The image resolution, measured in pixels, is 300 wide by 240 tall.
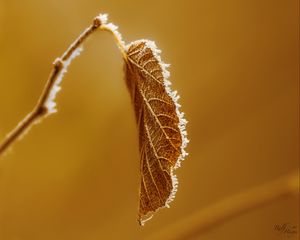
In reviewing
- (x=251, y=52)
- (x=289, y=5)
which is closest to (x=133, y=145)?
(x=251, y=52)

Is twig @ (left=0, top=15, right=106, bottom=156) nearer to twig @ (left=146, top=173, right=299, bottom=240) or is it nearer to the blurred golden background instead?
twig @ (left=146, top=173, right=299, bottom=240)

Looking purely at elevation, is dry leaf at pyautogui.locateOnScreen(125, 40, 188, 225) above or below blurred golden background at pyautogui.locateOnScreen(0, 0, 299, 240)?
below

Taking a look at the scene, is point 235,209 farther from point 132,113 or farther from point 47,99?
point 132,113

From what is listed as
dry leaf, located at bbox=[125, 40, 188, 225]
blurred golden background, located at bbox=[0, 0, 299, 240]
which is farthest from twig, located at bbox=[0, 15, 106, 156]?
blurred golden background, located at bbox=[0, 0, 299, 240]

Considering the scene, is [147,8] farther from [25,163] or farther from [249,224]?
[249,224]

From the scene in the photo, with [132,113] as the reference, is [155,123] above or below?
below

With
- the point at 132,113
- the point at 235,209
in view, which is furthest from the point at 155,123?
the point at 132,113
